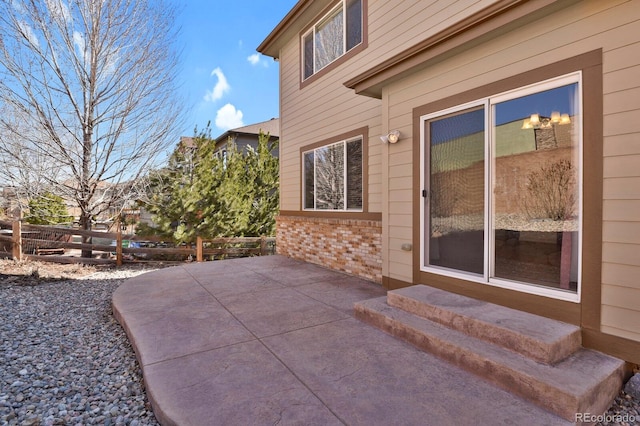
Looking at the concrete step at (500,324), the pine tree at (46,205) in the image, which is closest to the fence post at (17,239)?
the pine tree at (46,205)

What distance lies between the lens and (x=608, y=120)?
2498 mm

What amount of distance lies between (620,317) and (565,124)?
5.34ft

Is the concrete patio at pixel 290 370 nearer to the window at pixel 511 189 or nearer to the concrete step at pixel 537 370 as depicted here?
the concrete step at pixel 537 370

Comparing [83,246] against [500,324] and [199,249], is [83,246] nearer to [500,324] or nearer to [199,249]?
[199,249]

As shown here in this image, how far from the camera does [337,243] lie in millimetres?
6117

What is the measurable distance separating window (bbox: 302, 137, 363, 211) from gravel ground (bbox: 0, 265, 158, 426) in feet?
13.2

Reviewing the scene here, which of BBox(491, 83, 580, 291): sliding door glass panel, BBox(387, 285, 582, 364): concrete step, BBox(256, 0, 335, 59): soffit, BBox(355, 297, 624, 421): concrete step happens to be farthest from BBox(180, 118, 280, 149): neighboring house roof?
BBox(355, 297, 624, 421): concrete step

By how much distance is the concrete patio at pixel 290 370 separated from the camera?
1.95 m

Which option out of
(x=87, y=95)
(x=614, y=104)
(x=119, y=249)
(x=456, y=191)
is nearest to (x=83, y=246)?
(x=119, y=249)

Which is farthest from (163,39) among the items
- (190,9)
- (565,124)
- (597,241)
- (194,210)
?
(597,241)

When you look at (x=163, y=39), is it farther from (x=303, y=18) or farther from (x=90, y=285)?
(x=90, y=285)

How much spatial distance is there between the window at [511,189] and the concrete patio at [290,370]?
1.25 meters

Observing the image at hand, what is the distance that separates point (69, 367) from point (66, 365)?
0.23 ft

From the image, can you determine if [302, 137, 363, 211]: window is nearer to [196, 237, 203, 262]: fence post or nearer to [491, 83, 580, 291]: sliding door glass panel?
[491, 83, 580, 291]: sliding door glass panel
